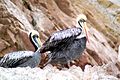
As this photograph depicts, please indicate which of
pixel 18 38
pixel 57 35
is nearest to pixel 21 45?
pixel 18 38

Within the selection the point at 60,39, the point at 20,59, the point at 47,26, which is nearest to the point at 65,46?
the point at 60,39

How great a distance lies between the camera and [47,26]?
1872 centimetres

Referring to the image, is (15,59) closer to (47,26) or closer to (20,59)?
(20,59)

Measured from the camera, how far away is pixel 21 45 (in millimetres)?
16344

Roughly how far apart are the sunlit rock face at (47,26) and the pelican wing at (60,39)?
2.15 meters

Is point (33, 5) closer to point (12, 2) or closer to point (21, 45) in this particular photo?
point (12, 2)

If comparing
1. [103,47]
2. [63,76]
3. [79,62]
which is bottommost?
[103,47]

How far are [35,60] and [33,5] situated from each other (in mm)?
7494

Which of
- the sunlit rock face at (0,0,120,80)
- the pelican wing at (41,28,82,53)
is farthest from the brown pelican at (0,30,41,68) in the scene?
the sunlit rock face at (0,0,120,80)

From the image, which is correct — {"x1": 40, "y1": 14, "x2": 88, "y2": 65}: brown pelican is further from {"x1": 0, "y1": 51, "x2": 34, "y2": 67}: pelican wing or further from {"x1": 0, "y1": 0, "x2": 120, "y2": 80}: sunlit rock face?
{"x1": 0, "y1": 0, "x2": 120, "y2": 80}: sunlit rock face

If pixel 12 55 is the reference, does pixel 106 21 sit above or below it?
below

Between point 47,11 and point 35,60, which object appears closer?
point 35,60

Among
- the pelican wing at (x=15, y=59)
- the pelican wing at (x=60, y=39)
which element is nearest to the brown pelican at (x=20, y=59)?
the pelican wing at (x=15, y=59)

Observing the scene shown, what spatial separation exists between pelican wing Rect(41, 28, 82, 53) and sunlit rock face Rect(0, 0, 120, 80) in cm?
215
